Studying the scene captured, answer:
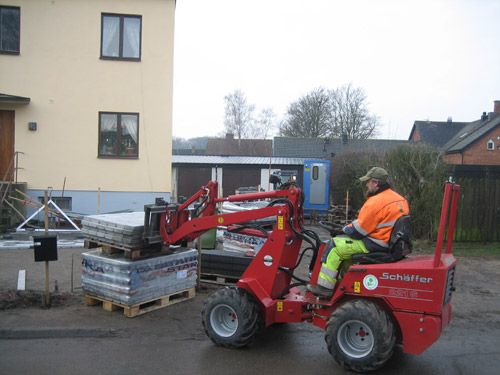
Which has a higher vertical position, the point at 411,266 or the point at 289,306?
the point at 411,266

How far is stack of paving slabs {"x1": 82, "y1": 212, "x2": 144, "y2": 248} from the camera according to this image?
660 centimetres

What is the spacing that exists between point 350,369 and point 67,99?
13529 mm

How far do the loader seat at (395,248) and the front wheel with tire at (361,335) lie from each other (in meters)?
0.44

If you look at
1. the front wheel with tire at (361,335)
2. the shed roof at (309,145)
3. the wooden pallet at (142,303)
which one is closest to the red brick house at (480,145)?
the shed roof at (309,145)

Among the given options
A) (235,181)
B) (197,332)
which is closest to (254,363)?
(197,332)

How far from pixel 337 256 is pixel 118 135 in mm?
12233

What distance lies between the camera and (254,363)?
530 centimetres

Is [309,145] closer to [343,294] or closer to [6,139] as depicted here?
[6,139]

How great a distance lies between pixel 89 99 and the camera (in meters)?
15.7

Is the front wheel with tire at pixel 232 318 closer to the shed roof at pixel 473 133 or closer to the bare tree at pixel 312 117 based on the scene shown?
the shed roof at pixel 473 133

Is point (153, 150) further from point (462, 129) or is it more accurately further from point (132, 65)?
point (462, 129)

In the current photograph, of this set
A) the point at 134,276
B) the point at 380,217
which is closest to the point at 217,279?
the point at 134,276

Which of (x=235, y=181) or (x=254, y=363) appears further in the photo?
(x=235, y=181)

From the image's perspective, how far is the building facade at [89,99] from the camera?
15.5m
